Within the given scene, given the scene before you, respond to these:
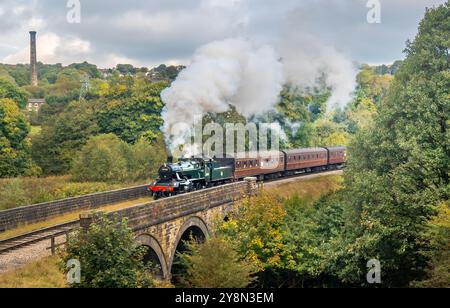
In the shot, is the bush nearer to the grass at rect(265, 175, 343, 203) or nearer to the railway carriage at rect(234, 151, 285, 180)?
the railway carriage at rect(234, 151, 285, 180)

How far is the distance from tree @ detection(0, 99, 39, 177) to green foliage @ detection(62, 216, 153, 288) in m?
32.9

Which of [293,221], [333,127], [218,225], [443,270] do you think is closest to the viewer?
[443,270]

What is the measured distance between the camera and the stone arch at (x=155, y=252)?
21.3 metres

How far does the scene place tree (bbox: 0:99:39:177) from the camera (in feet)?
152

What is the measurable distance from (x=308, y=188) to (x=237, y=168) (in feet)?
20.6

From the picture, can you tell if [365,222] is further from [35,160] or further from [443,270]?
[35,160]

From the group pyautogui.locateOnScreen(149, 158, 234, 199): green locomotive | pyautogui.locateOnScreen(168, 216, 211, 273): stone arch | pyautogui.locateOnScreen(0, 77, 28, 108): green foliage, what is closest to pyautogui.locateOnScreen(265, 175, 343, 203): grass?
pyautogui.locateOnScreen(149, 158, 234, 199): green locomotive

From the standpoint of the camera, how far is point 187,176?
30781 mm

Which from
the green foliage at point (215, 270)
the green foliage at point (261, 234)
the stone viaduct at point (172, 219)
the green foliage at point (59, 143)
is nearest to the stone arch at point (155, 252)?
the stone viaduct at point (172, 219)

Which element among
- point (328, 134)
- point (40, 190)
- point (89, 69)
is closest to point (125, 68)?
point (89, 69)

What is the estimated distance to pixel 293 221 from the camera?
1220 inches

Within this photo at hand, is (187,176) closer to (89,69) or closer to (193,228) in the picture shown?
(193,228)
